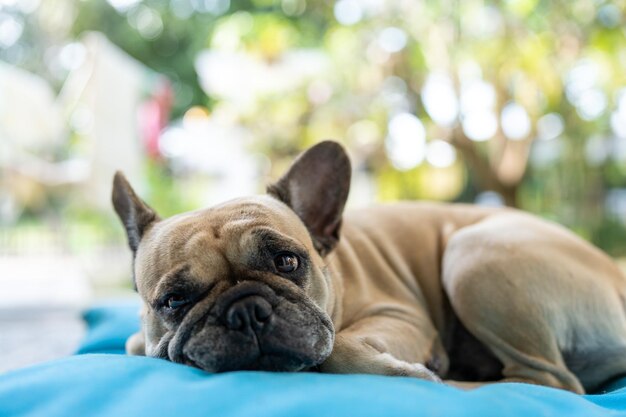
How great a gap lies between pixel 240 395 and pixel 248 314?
21cm

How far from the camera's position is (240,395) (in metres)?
1.13

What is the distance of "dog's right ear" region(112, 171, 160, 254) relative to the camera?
6.26ft

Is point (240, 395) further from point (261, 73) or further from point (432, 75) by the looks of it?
point (261, 73)

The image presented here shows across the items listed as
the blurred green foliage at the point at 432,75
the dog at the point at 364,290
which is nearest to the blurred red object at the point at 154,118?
the blurred green foliage at the point at 432,75

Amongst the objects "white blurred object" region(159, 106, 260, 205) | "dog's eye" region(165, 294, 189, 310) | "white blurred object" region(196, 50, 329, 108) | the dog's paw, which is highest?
"white blurred object" region(196, 50, 329, 108)

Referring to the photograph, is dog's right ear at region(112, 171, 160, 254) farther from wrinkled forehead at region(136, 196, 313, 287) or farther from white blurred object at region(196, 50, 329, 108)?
white blurred object at region(196, 50, 329, 108)

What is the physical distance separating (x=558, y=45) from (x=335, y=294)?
3.37 metres

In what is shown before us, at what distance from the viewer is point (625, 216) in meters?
7.93

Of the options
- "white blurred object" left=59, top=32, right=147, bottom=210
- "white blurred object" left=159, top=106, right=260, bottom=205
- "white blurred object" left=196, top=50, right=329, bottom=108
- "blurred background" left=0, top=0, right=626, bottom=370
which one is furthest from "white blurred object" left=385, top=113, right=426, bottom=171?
"white blurred object" left=59, top=32, right=147, bottom=210

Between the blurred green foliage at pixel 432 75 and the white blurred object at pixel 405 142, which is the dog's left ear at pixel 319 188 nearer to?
the blurred green foliage at pixel 432 75

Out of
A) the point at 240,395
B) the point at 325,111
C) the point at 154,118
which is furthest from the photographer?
the point at 154,118

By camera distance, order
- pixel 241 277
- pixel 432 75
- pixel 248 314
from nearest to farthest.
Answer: pixel 248 314, pixel 241 277, pixel 432 75

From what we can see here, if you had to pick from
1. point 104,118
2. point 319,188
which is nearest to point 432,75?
point 104,118

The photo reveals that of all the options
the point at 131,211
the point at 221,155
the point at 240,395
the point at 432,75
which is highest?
the point at 432,75
